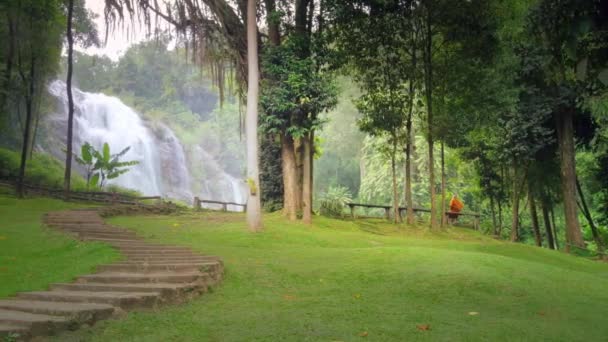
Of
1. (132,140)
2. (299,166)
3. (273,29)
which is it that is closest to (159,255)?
(299,166)

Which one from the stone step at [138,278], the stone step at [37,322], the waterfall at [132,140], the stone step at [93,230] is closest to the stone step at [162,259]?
the stone step at [138,278]

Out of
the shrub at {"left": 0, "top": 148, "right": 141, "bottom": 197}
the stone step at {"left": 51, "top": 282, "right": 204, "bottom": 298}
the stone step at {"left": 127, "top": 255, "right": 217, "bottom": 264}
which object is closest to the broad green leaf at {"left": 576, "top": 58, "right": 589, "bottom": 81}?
the stone step at {"left": 51, "top": 282, "right": 204, "bottom": 298}

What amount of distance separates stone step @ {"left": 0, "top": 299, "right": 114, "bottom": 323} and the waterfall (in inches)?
1240

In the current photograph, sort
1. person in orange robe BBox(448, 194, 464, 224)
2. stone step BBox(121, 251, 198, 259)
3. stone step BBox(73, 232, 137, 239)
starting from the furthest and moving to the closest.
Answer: person in orange robe BBox(448, 194, 464, 224), stone step BBox(73, 232, 137, 239), stone step BBox(121, 251, 198, 259)

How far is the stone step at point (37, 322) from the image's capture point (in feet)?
13.6

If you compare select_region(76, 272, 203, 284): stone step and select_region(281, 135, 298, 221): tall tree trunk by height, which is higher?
select_region(281, 135, 298, 221): tall tree trunk

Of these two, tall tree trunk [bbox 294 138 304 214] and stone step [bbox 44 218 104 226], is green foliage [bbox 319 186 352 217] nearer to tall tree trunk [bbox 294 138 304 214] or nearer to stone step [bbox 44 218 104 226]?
tall tree trunk [bbox 294 138 304 214]

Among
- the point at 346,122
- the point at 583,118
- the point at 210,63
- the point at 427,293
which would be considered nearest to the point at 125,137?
the point at 346,122

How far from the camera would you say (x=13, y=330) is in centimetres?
398

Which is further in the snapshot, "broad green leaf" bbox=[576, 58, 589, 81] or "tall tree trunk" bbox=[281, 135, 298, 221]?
"tall tree trunk" bbox=[281, 135, 298, 221]

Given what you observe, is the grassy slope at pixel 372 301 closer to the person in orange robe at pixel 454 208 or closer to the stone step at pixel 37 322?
the stone step at pixel 37 322

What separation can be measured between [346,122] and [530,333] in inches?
1456

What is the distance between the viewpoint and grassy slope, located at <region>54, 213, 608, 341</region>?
4656 millimetres

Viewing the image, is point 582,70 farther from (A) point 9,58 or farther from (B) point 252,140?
(A) point 9,58
